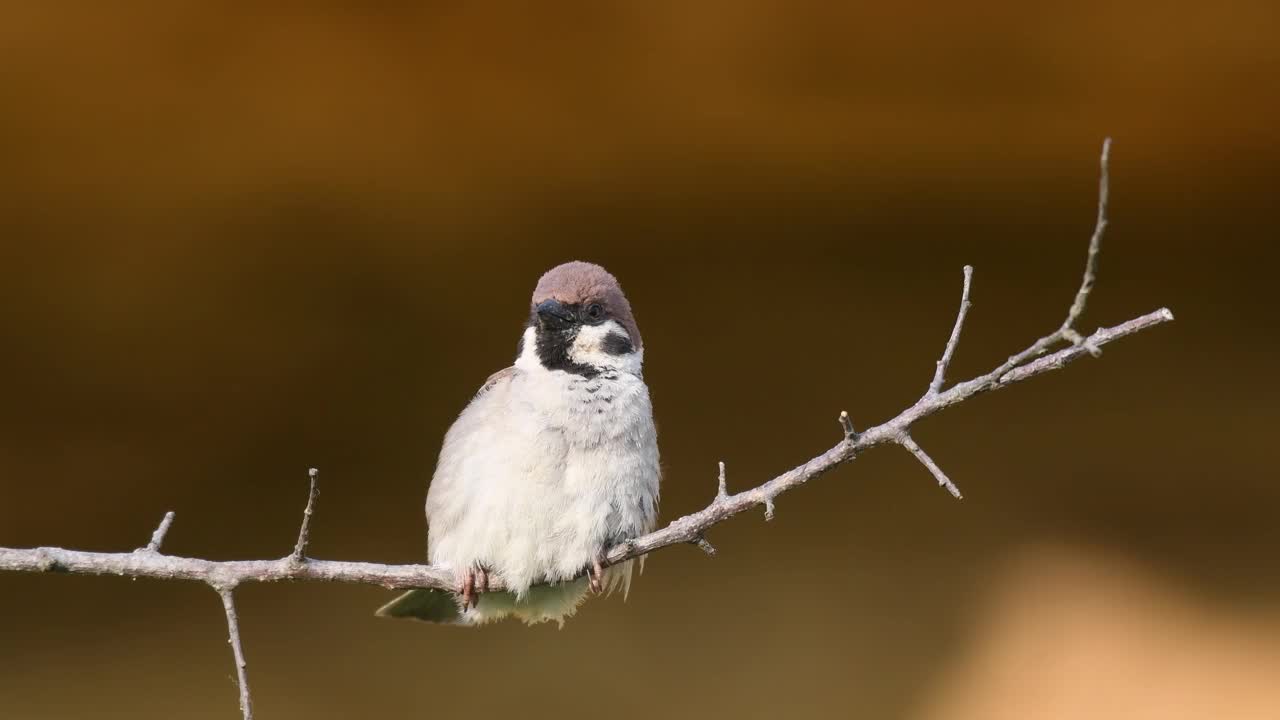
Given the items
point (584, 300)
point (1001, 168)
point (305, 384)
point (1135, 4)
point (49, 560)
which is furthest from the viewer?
point (305, 384)

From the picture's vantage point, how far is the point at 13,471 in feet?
13.4

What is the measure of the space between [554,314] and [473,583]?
59cm

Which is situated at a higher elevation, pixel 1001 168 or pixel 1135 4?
pixel 1135 4

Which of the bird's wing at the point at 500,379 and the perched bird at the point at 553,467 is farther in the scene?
the bird's wing at the point at 500,379

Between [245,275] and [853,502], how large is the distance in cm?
218

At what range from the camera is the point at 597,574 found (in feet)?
8.54

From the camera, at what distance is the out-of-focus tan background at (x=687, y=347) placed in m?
3.78

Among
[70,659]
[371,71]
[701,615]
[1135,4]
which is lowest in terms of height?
[70,659]

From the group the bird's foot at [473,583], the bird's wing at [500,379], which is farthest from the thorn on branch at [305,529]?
the bird's wing at [500,379]

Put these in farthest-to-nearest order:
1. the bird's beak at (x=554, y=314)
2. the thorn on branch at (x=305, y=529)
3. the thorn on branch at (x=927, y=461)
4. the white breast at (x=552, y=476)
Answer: the bird's beak at (x=554, y=314), the white breast at (x=552, y=476), the thorn on branch at (x=305, y=529), the thorn on branch at (x=927, y=461)

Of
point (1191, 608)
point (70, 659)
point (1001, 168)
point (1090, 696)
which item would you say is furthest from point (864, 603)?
point (70, 659)

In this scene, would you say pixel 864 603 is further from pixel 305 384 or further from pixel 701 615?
pixel 305 384

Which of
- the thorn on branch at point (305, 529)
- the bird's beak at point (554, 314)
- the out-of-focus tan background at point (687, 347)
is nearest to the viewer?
the thorn on branch at point (305, 529)

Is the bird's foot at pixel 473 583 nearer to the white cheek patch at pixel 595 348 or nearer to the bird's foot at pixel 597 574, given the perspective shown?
the bird's foot at pixel 597 574
